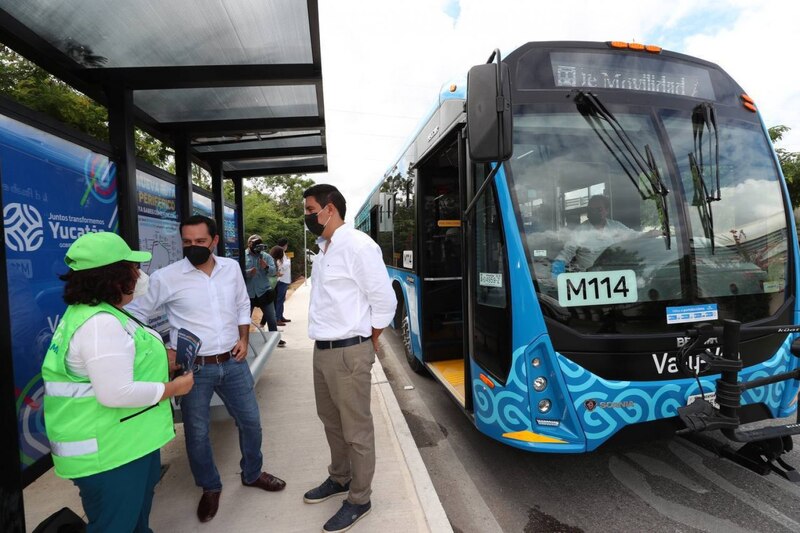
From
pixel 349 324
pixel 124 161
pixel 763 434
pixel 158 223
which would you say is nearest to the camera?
pixel 763 434

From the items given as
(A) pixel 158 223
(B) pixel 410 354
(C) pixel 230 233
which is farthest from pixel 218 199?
(B) pixel 410 354

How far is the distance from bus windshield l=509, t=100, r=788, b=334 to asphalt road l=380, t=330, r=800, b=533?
3.37 ft

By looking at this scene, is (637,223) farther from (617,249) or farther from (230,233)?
(230,233)

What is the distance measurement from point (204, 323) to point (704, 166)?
342cm

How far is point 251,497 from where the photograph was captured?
2.85 m

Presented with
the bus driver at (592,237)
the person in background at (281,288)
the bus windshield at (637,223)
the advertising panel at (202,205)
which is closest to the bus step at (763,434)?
the bus windshield at (637,223)

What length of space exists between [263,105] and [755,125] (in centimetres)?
466

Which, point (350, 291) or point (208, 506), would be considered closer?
point (350, 291)

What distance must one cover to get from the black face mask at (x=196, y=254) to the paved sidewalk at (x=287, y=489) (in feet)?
5.24

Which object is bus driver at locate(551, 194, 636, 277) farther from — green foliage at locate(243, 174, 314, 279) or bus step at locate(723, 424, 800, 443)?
green foliage at locate(243, 174, 314, 279)

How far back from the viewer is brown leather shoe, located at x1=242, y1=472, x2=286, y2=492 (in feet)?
9.54

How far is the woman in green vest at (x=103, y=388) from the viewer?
5.35 feet

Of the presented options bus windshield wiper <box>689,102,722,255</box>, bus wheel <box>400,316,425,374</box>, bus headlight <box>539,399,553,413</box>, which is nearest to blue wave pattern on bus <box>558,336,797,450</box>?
bus headlight <box>539,399,553,413</box>

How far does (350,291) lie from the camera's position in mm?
2520
